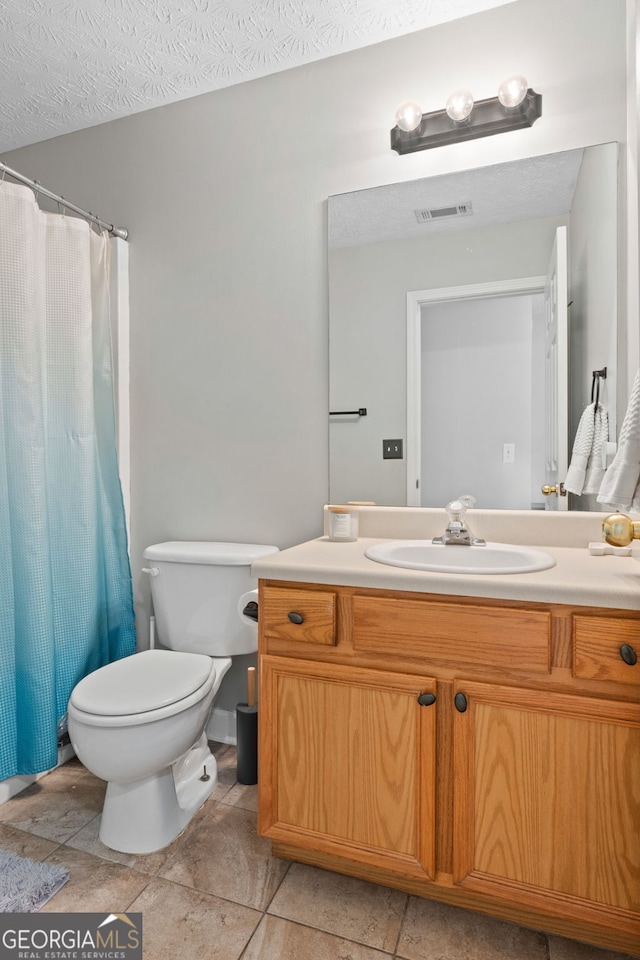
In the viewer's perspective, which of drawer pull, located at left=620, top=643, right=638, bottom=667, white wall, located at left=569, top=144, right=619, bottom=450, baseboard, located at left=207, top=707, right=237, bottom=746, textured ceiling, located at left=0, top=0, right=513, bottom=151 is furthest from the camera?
baseboard, located at left=207, top=707, right=237, bottom=746

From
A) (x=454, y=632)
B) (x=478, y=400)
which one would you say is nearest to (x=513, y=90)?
(x=478, y=400)

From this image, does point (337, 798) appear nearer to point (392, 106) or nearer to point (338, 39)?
point (392, 106)

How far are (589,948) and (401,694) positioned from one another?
2.29ft

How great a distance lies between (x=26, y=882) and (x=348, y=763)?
34.4 inches

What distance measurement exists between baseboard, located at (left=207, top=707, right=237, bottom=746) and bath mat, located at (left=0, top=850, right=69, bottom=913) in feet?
2.44

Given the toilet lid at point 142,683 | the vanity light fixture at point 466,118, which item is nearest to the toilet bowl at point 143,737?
the toilet lid at point 142,683

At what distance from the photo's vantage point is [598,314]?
162 cm

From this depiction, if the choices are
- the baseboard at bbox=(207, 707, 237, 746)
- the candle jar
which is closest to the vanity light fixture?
the candle jar

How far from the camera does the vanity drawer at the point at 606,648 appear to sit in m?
1.13

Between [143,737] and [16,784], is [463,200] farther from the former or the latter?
[16,784]

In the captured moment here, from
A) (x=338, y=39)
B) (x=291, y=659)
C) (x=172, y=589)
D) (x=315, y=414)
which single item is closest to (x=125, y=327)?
(x=315, y=414)

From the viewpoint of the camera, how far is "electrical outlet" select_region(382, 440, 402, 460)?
186 centimetres

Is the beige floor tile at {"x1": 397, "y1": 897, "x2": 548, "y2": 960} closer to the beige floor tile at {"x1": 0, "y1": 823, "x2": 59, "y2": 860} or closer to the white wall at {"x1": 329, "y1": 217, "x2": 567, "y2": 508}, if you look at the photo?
the beige floor tile at {"x1": 0, "y1": 823, "x2": 59, "y2": 860}

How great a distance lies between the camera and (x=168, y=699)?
1503 millimetres
